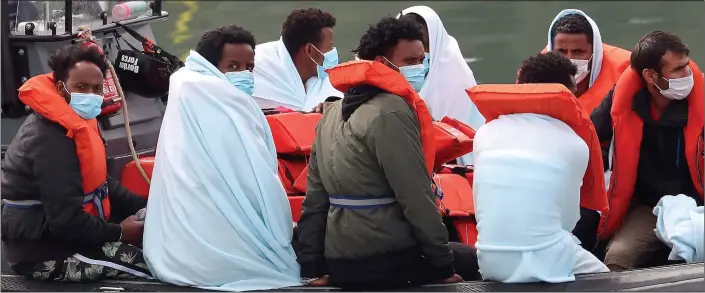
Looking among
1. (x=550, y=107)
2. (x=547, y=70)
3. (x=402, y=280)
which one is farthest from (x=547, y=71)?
(x=402, y=280)

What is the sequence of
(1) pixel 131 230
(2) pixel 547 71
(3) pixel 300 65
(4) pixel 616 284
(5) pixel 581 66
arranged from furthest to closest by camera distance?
1. (3) pixel 300 65
2. (5) pixel 581 66
3. (1) pixel 131 230
4. (2) pixel 547 71
5. (4) pixel 616 284

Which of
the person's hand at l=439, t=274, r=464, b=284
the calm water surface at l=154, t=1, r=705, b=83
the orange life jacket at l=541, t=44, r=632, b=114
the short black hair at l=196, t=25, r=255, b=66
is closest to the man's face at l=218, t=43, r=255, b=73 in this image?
the short black hair at l=196, t=25, r=255, b=66

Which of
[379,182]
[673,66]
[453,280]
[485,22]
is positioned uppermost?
[673,66]

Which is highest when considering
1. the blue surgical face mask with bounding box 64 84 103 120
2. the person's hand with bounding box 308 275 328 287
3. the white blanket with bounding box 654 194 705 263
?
the blue surgical face mask with bounding box 64 84 103 120

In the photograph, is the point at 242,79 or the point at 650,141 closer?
the point at 242,79

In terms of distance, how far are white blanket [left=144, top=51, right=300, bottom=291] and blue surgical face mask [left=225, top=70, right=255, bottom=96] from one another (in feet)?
0.21

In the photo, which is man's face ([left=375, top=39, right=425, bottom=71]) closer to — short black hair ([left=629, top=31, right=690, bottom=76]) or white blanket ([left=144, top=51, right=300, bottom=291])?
white blanket ([left=144, top=51, right=300, bottom=291])

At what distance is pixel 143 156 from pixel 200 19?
1149 cm

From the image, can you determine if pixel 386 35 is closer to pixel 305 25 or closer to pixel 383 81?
pixel 383 81

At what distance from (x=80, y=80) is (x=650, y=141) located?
211 cm

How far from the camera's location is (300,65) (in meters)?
5.52

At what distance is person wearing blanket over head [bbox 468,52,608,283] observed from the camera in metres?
3.70

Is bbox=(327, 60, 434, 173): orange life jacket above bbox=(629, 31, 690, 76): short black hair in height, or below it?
below

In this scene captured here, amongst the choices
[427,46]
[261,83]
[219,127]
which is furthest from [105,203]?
[427,46]
